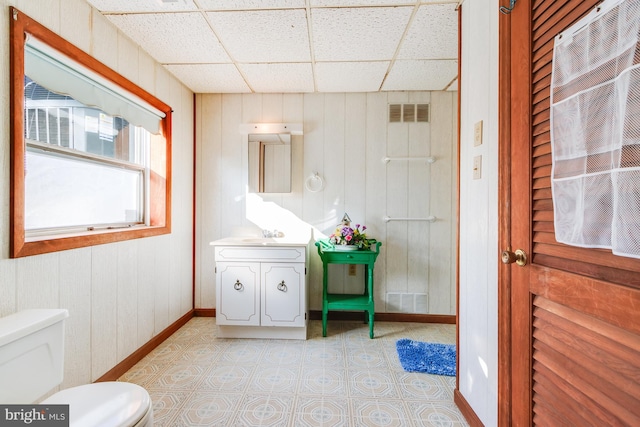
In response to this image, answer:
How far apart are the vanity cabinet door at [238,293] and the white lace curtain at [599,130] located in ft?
6.92

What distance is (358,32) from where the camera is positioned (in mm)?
1899

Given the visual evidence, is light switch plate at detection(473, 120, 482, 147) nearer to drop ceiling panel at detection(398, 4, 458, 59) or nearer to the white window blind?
drop ceiling panel at detection(398, 4, 458, 59)

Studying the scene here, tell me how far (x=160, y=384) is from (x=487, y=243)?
2.12 metres

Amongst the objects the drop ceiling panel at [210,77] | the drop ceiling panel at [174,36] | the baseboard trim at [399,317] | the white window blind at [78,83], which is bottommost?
the baseboard trim at [399,317]

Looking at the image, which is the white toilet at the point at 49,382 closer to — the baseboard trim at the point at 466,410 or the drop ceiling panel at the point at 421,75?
the baseboard trim at the point at 466,410

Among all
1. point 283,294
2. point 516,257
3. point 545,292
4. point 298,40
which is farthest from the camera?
point 283,294

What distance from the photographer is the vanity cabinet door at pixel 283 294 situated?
7.86ft

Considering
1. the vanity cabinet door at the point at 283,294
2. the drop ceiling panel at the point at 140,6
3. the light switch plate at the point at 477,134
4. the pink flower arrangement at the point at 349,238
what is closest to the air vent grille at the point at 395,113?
the pink flower arrangement at the point at 349,238

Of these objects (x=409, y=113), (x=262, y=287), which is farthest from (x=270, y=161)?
(x=409, y=113)

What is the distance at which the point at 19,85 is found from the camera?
4.17 feet

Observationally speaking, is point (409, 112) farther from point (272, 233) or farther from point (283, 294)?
point (283, 294)

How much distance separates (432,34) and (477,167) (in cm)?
113

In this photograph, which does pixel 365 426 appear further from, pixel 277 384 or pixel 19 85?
pixel 19 85

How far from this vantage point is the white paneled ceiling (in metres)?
1.69
